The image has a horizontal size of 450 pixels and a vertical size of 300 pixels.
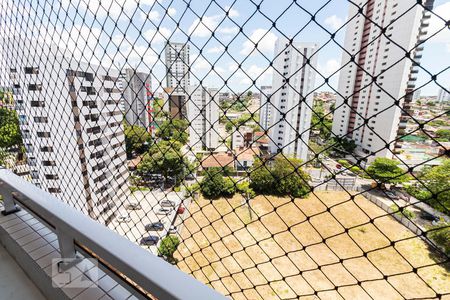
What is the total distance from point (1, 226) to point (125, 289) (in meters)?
0.74

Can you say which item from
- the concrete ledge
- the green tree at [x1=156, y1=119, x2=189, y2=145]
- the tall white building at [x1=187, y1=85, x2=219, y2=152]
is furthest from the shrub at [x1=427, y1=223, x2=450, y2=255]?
the concrete ledge

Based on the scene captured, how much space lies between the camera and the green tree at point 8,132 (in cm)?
637

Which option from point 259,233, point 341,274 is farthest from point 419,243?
point 259,233

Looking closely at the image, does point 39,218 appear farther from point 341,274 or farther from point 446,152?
point 341,274

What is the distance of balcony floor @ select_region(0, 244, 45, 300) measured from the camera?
719mm

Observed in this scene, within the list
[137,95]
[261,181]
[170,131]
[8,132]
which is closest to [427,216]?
[261,181]

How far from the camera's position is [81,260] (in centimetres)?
70

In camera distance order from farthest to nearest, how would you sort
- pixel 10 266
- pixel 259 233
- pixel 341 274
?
pixel 259 233 → pixel 341 274 → pixel 10 266

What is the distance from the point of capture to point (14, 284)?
0.76m

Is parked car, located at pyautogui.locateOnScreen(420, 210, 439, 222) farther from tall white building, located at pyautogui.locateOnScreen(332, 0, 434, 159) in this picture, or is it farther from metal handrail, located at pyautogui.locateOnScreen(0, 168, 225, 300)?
metal handrail, located at pyautogui.locateOnScreen(0, 168, 225, 300)

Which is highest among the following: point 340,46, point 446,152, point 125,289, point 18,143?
point 340,46

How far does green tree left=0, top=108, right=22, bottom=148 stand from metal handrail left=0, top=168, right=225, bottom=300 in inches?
309

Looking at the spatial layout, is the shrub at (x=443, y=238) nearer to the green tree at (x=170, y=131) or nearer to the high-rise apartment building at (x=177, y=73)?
the green tree at (x=170, y=131)

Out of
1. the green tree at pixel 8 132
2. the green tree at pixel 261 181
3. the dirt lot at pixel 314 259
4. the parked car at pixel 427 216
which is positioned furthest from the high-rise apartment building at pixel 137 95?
the parked car at pixel 427 216
